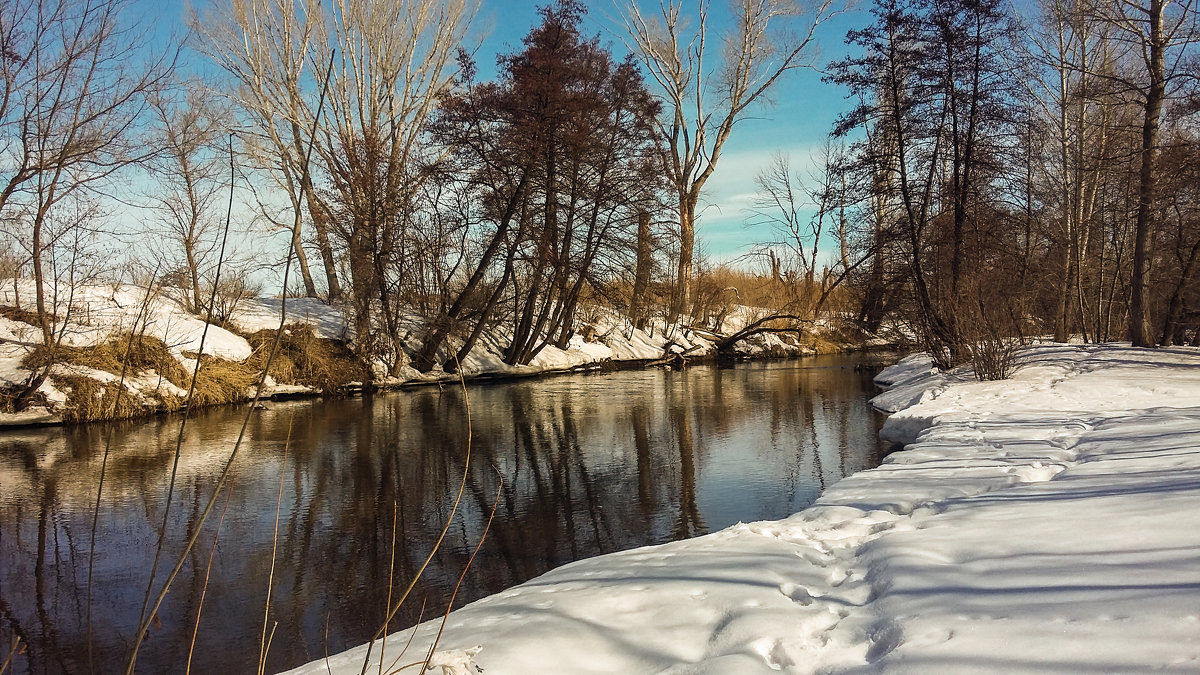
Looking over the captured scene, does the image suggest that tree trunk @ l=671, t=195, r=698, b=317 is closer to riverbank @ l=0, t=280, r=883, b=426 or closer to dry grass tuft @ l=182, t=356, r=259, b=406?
riverbank @ l=0, t=280, r=883, b=426

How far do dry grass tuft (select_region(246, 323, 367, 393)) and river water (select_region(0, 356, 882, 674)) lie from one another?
126 inches

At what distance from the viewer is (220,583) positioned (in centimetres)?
552

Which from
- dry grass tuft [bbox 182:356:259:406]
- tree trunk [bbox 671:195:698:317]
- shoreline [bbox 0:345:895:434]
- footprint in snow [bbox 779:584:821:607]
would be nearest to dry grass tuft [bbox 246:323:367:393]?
shoreline [bbox 0:345:895:434]

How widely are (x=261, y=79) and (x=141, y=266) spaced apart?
9.17 metres

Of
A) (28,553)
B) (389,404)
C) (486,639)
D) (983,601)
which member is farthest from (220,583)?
(389,404)

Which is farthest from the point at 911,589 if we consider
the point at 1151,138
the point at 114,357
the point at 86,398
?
the point at 114,357

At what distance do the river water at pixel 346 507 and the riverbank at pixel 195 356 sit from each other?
97 centimetres

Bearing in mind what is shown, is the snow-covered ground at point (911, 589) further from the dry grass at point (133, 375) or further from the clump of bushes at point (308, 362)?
the clump of bushes at point (308, 362)

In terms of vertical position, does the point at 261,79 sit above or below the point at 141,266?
above

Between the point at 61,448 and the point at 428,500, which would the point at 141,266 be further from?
the point at 428,500

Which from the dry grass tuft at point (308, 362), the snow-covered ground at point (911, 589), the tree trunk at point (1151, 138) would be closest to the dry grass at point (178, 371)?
the dry grass tuft at point (308, 362)

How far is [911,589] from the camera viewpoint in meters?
3.35

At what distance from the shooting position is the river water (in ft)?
15.6

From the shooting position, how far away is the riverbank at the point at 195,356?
13711 mm
